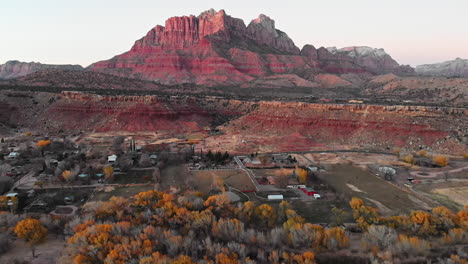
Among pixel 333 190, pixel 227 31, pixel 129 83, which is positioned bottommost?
pixel 333 190

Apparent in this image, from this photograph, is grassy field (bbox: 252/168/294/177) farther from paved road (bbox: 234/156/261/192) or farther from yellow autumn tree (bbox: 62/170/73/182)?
yellow autumn tree (bbox: 62/170/73/182)

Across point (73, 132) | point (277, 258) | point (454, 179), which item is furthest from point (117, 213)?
point (73, 132)

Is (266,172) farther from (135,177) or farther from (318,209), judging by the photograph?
(135,177)

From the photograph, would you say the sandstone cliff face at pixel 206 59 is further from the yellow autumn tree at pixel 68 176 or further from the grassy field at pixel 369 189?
the yellow autumn tree at pixel 68 176

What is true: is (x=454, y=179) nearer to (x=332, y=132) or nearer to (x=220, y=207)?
(x=332, y=132)

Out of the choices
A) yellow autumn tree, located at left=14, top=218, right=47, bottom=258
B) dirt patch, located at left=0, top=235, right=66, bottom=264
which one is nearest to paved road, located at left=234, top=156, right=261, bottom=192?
dirt patch, located at left=0, top=235, right=66, bottom=264

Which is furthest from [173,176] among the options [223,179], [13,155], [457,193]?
[457,193]

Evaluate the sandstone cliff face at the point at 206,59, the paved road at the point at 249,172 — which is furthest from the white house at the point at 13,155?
the sandstone cliff face at the point at 206,59
